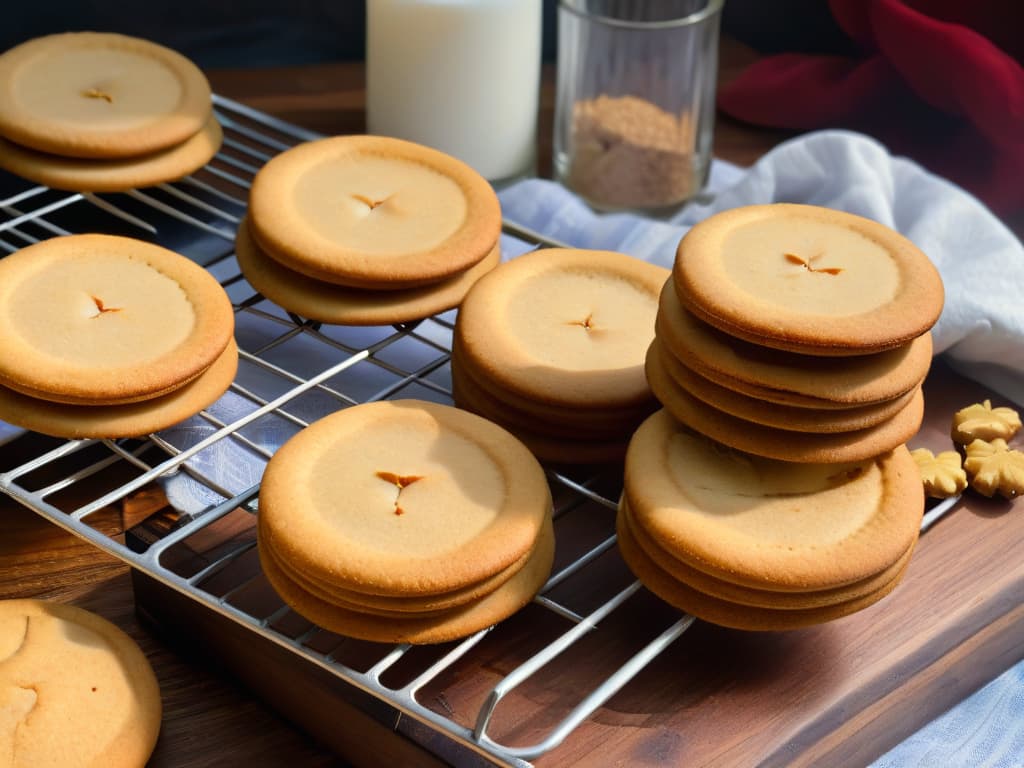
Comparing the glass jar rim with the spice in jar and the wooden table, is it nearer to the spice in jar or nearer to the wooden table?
the spice in jar

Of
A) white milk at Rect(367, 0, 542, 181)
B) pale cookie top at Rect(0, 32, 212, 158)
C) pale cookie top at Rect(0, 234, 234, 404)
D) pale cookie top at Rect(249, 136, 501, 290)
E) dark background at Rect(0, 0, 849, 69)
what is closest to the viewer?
pale cookie top at Rect(0, 234, 234, 404)

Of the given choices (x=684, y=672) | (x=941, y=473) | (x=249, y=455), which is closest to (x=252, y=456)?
(x=249, y=455)

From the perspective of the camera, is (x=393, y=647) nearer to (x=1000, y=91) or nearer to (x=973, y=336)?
(x=973, y=336)

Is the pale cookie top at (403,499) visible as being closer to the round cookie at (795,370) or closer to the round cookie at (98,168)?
the round cookie at (795,370)

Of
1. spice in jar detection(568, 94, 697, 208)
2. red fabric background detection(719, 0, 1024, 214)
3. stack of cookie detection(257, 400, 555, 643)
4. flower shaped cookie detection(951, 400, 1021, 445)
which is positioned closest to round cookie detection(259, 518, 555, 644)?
stack of cookie detection(257, 400, 555, 643)

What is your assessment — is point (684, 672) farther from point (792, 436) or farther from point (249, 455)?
point (249, 455)
